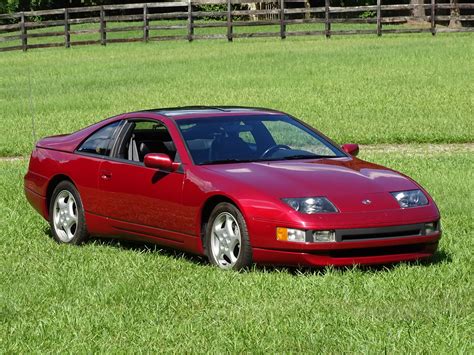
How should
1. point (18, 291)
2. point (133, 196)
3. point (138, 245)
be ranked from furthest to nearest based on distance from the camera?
point (138, 245)
point (133, 196)
point (18, 291)

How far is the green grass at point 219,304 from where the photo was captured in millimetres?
Result: 6551

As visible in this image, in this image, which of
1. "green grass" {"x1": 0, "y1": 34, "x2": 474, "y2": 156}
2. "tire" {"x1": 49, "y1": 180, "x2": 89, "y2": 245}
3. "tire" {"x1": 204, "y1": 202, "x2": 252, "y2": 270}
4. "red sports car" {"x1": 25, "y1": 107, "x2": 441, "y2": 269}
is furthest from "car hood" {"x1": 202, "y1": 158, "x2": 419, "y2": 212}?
"green grass" {"x1": 0, "y1": 34, "x2": 474, "y2": 156}

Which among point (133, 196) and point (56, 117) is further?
point (56, 117)

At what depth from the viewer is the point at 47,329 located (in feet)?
23.1

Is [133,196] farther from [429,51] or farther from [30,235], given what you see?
[429,51]

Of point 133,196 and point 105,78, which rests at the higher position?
point 133,196

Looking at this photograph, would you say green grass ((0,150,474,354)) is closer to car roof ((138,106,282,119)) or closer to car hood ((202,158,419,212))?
car hood ((202,158,419,212))

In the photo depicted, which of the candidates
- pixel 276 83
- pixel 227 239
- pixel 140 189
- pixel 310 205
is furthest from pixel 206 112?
pixel 276 83

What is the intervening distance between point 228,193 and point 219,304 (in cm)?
141

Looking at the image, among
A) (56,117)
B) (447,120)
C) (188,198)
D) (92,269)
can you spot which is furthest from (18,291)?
(56,117)

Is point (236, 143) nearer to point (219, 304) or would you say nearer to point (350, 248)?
point (350, 248)

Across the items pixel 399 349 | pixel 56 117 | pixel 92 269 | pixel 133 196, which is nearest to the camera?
pixel 399 349

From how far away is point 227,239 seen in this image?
8992 millimetres

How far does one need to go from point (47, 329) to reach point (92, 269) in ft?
6.87
